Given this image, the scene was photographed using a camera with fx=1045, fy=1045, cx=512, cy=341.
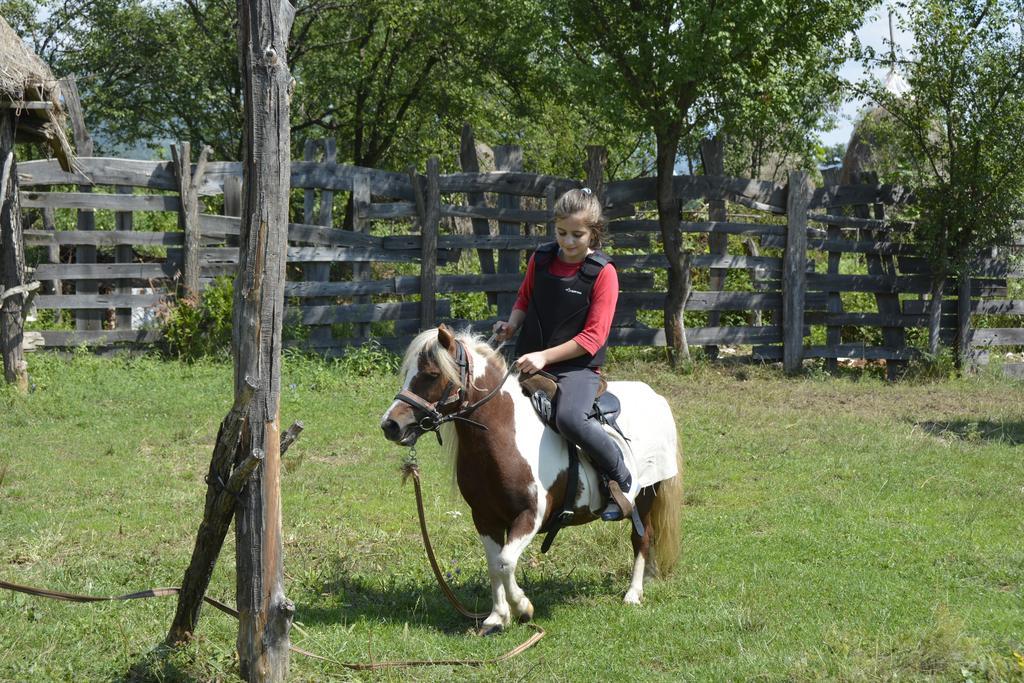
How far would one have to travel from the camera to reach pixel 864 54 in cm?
1456

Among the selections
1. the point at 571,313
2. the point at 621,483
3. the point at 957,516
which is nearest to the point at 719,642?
the point at 621,483

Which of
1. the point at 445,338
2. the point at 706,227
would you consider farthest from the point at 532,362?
the point at 706,227

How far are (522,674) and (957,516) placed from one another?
4229 mm

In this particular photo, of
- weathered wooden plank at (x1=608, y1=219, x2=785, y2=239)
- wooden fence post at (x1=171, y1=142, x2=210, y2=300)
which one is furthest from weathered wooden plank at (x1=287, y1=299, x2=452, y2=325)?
weathered wooden plank at (x1=608, y1=219, x2=785, y2=239)

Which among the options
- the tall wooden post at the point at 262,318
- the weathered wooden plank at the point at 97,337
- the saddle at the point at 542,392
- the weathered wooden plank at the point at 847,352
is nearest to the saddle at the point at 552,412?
the saddle at the point at 542,392

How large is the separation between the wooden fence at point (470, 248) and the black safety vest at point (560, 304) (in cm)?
772

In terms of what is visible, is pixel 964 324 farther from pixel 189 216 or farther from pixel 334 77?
pixel 334 77

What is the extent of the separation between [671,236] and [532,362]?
9178 mm

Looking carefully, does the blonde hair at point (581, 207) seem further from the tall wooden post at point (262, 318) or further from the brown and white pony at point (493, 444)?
the tall wooden post at point (262, 318)

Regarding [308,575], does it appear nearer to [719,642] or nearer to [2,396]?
[719,642]

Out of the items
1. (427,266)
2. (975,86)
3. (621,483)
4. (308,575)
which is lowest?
(308,575)

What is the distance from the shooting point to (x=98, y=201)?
12859 millimetres

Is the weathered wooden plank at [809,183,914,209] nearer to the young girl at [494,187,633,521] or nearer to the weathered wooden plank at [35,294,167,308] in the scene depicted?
the weathered wooden plank at [35,294,167,308]

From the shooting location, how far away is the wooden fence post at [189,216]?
43.0 feet
